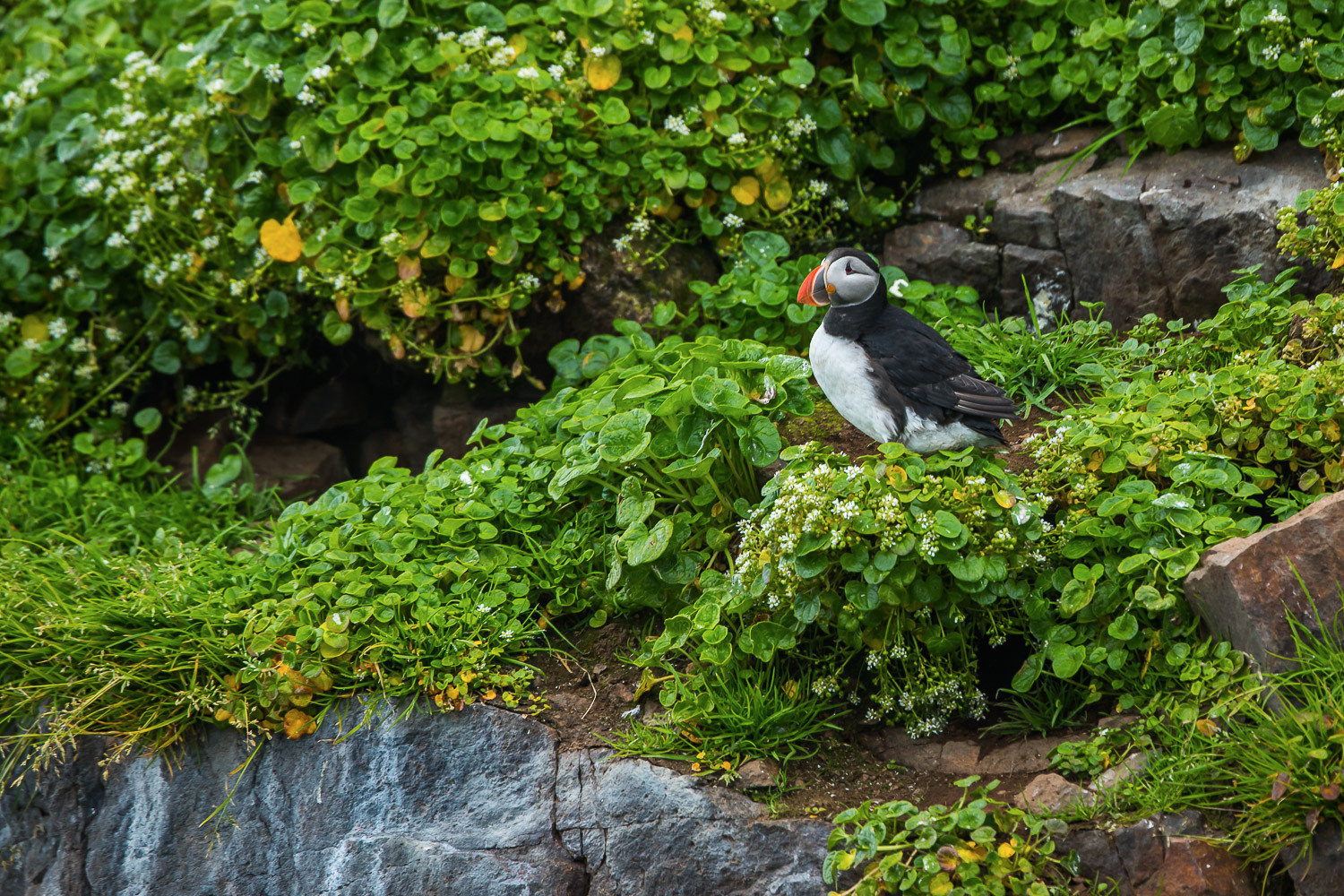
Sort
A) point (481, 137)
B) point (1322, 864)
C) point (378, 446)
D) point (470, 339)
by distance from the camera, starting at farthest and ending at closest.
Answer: point (378, 446), point (470, 339), point (481, 137), point (1322, 864)

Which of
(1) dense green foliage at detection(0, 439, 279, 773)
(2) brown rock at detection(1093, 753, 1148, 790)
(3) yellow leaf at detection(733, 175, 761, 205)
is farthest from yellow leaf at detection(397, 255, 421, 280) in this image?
(2) brown rock at detection(1093, 753, 1148, 790)

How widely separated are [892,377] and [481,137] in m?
2.00

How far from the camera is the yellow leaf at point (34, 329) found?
502 cm

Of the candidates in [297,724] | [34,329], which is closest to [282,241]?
[34,329]

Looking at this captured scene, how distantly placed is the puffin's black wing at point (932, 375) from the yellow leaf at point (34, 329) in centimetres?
402

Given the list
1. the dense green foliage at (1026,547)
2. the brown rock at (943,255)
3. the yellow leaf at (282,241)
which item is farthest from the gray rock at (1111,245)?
the yellow leaf at (282,241)

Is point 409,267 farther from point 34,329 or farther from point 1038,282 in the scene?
point 1038,282

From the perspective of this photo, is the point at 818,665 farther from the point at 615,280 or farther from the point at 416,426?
the point at 416,426

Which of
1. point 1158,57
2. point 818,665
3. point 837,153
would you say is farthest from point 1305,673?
point 837,153

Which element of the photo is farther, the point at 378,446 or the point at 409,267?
the point at 378,446

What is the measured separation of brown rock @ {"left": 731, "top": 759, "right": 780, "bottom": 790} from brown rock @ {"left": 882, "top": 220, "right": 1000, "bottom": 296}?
2528mm

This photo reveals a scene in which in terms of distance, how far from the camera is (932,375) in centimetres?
317

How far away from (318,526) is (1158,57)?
3685mm

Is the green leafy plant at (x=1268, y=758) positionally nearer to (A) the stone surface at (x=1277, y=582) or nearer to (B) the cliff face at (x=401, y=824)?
(A) the stone surface at (x=1277, y=582)
